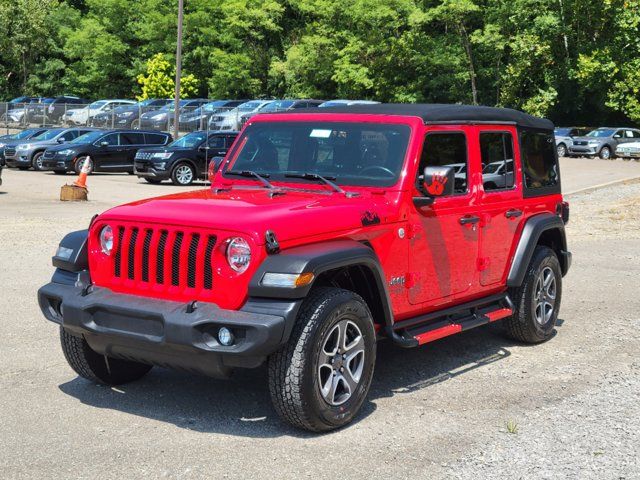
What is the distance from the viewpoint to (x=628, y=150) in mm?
42844

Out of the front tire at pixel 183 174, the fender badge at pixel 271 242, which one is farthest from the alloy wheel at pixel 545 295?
the front tire at pixel 183 174

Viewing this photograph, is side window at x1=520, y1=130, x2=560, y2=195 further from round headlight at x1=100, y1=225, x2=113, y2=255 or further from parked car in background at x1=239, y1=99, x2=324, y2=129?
parked car in background at x1=239, y1=99, x2=324, y2=129

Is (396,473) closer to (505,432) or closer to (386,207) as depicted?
(505,432)

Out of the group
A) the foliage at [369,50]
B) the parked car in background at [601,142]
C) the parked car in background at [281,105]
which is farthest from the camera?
the foliage at [369,50]

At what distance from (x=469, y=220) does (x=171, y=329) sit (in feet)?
8.81

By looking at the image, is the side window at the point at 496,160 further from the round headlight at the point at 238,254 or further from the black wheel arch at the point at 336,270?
the round headlight at the point at 238,254

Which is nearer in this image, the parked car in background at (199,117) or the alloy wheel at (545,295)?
the alloy wheel at (545,295)

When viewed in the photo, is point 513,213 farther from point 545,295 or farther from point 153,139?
point 153,139

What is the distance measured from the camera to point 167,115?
1801 inches

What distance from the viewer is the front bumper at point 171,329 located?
5.22 meters

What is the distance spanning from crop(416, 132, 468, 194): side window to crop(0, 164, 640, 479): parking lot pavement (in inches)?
57.7

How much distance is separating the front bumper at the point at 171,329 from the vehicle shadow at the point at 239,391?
506 mm

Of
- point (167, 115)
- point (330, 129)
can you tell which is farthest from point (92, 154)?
point (330, 129)

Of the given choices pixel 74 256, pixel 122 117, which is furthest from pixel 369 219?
pixel 122 117
